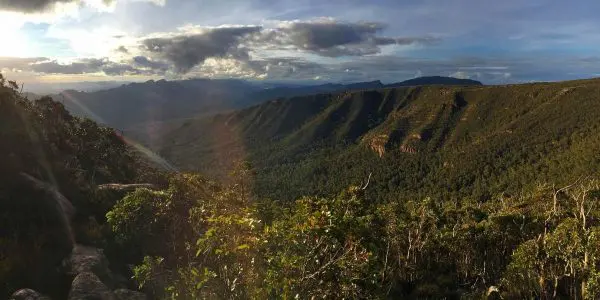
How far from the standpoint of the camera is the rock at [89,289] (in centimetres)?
1898

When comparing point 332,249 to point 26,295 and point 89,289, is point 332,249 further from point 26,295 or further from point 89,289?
point 26,295

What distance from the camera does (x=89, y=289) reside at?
19484 mm

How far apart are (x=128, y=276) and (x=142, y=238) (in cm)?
286

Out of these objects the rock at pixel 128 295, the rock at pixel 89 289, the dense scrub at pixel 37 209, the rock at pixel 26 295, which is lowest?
the rock at pixel 128 295

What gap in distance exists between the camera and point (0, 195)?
2620cm

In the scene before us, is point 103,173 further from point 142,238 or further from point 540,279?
point 540,279

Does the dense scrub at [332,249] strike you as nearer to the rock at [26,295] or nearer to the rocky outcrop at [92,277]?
the rocky outcrop at [92,277]

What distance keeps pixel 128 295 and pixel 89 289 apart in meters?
1.77

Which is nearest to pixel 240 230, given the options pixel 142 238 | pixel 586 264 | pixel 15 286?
pixel 15 286

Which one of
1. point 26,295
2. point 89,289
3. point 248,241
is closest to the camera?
point 248,241

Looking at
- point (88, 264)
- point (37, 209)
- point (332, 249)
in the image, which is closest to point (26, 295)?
point (88, 264)

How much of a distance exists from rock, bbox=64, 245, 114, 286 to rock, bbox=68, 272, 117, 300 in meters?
0.98

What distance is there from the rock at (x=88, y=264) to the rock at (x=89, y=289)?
0.98 metres

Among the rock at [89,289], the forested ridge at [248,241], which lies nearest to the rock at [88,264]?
the forested ridge at [248,241]
